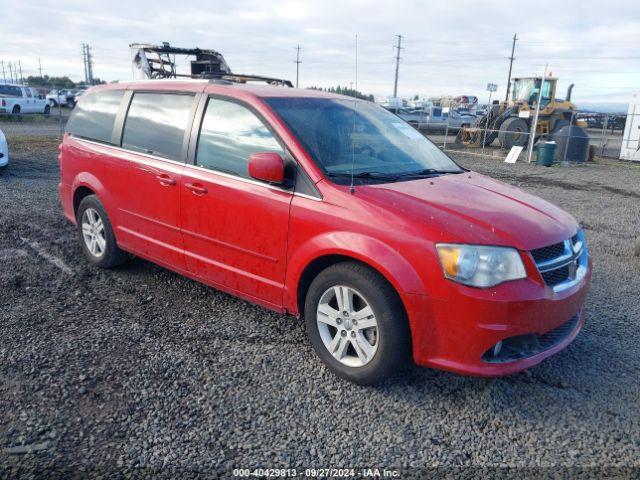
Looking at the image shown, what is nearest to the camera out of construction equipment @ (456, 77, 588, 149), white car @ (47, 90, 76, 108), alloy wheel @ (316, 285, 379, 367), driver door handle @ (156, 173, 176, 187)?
alloy wheel @ (316, 285, 379, 367)

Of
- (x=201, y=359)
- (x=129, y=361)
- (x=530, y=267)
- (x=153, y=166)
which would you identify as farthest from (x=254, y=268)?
(x=530, y=267)

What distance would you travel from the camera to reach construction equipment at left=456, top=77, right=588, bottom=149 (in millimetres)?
21828

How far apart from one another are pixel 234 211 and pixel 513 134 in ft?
66.4

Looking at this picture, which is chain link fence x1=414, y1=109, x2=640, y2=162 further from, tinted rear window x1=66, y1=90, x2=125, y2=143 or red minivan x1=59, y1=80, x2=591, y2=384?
red minivan x1=59, y1=80, x2=591, y2=384

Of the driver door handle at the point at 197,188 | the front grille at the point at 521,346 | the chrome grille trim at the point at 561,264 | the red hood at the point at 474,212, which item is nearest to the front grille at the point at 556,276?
the chrome grille trim at the point at 561,264

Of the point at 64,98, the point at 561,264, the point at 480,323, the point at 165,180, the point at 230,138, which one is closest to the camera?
the point at 480,323

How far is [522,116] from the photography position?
21.5m

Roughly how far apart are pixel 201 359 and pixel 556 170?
48.8 feet

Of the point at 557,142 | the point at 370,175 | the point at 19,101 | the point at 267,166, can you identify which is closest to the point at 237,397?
the point at 267,166

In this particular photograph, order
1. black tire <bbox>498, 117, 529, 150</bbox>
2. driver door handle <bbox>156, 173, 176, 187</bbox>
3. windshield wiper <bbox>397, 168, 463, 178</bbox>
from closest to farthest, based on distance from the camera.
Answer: windshield wiper <bbox>397, 168, 463, 178</bbox> < driver door handle <bbox>156, 173, 176, 187</bbox> < black tire <bbox>498, 117, 529, 150</bbox>

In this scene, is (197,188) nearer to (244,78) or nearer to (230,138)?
(230,138)

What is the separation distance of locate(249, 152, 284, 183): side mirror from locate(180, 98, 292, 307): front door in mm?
139

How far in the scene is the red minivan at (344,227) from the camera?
2.96 metres

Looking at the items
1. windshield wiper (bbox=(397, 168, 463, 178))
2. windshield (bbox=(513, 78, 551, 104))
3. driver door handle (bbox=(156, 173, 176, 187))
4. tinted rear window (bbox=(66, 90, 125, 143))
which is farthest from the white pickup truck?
windshield wiper (bbox=(397, 168, 463, 178))
